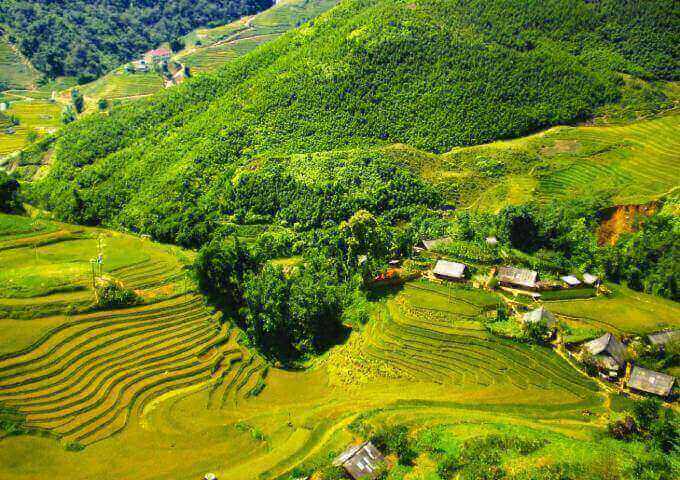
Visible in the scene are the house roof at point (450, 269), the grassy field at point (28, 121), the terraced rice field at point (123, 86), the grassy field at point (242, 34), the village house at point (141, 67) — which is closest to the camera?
the house roof at point (450, 269)

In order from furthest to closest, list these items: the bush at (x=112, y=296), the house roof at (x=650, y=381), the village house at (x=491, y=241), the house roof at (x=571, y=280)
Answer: the village house at (x=491, y=241) → the house roof at (x=571, y=280) → the bush at (x=112, y=296) → the house roof at (x=650, y=381)

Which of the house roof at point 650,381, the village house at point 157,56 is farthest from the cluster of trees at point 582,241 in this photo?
the village house at point 157,56

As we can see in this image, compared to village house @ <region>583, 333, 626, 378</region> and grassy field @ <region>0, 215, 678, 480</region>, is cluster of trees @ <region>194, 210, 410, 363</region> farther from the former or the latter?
village house @ <region>583, 333, 626, 378</region>

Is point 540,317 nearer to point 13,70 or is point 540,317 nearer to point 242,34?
point 242,34

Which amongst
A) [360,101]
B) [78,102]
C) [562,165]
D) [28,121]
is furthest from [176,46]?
[562,165]

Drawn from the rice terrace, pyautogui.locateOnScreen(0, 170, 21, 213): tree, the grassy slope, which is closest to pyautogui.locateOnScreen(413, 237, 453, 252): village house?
the rice terrace

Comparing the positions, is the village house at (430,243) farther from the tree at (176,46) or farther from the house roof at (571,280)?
the tree at (176,46)

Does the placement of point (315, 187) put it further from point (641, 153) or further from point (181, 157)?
point (641, 153)

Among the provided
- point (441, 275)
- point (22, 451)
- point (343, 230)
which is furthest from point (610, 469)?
point (22, 451)
